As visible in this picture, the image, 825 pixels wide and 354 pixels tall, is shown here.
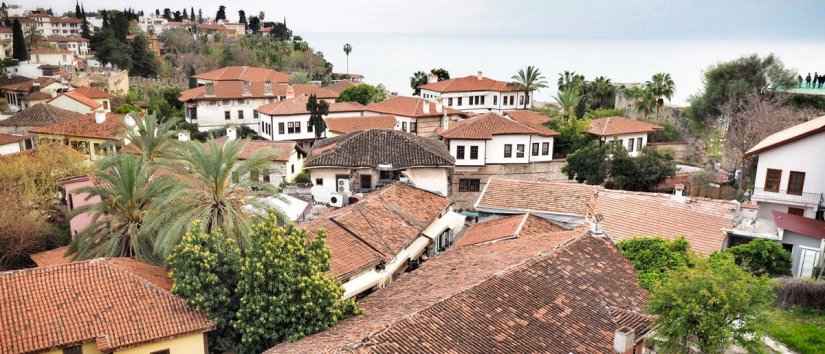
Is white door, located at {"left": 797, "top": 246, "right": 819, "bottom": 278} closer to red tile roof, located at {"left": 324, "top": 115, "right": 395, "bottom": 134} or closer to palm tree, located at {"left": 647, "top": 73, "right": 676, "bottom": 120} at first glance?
red tile roof, located at {"left": 324, "top": 115, "right": 395, "bottom": 134}

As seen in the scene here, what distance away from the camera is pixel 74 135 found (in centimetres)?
4272

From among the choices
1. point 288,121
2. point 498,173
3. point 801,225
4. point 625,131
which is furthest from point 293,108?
point 801,225

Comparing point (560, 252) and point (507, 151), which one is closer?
point (560, 252)

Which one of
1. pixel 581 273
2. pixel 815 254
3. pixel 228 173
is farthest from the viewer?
pixel 815 254

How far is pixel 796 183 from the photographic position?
1085 inches

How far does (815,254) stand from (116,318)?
23139mm

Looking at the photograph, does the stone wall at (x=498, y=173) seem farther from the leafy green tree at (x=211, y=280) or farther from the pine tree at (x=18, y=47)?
the pine tree at (x=18, y=47)

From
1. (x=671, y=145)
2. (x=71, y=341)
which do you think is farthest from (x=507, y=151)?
(x=71, y=341)

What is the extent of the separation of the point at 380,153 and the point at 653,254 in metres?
17.0

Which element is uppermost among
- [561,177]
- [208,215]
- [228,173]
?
[228,173]

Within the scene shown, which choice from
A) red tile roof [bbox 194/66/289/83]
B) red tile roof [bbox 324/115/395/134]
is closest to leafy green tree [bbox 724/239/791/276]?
red tile roof [bbox 324/115/395/134]

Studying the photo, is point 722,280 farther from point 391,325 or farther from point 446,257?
point 446,257

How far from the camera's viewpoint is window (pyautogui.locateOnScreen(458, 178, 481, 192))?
134ft

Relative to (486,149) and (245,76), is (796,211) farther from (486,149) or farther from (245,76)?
(245,76)
